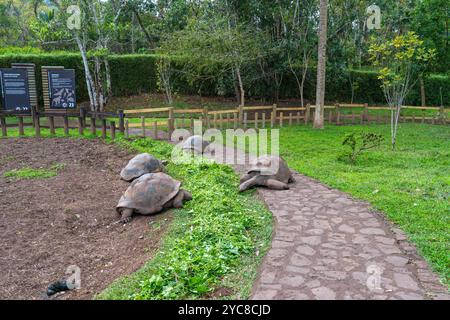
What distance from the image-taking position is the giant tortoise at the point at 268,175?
24.9 feet

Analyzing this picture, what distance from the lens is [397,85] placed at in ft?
41.1

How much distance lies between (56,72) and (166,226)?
11.2m

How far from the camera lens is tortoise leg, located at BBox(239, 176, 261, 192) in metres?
7.59

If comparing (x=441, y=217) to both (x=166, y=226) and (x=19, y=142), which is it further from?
(x=19, y=142)

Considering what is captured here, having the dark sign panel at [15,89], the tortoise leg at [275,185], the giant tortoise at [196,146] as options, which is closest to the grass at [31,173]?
the giant tortoise at [196,146]

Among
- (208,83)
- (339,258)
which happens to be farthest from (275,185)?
(208,83)

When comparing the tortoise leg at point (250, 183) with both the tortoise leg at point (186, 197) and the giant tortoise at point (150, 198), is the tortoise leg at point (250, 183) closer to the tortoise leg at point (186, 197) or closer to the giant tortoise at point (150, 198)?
the tortoise leg at point (186, 197)

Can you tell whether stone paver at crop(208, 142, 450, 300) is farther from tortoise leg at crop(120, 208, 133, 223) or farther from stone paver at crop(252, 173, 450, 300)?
tortoise leg at crop(120, 208, 133, 223)

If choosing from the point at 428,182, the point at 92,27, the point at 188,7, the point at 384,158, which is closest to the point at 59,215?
the point at 428,182

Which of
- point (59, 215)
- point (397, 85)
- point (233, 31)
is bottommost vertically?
point (59, 215)

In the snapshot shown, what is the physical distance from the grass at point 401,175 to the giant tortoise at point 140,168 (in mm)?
2937

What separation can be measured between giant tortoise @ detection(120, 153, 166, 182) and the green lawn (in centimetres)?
293

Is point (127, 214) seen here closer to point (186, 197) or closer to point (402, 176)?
point (186, 197)

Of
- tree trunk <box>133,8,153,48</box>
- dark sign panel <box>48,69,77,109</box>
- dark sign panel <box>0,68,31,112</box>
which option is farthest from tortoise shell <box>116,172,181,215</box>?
tree trunk <box>133,8,153,48</box>
